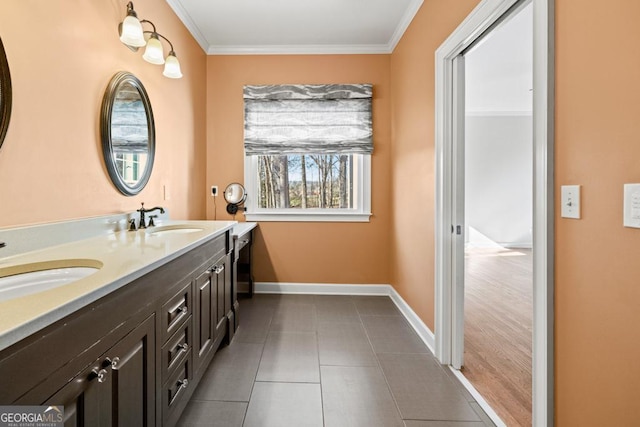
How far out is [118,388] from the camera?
95 centimetres

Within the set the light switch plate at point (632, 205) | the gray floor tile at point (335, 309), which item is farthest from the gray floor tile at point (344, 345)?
the light switch plate at point (632, 205)

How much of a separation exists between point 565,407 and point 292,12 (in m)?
3.15

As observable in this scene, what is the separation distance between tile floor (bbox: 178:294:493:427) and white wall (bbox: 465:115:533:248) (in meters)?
4.73

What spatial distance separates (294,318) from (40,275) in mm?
2026

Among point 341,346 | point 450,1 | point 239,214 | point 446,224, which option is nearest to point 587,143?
point 446,224

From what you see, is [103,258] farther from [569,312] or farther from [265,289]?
[265,289]

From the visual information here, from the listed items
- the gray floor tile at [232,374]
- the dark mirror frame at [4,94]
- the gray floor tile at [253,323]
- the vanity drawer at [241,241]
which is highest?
the dark mirror frame at [4,94]

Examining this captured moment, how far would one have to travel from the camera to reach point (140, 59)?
213 cm

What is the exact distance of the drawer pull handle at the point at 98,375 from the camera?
0.84m

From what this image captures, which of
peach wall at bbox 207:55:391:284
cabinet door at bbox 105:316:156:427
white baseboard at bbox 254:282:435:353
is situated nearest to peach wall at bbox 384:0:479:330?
peach wall at bbox 207:55:391:284

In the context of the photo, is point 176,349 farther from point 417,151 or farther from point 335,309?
point 417,151

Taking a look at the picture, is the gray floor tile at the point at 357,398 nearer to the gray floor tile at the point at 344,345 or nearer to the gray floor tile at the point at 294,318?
the gray floor tile at the point at 344,345

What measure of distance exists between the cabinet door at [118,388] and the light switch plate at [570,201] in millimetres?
1531

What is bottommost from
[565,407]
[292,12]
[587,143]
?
[565,407]
